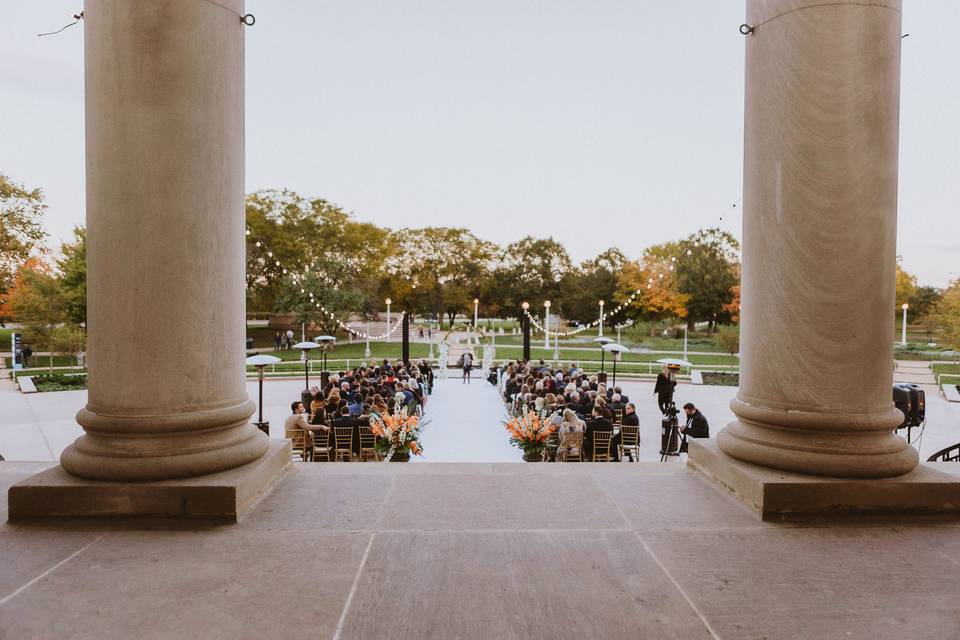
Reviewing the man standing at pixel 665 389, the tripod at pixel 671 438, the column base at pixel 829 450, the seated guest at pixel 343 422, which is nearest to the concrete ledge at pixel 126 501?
the column base at pixel 829 450

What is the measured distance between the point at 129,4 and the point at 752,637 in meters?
6.05

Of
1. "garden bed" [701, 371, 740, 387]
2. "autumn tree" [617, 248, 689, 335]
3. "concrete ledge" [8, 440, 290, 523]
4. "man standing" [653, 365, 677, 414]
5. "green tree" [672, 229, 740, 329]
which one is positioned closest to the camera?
"concrete ledge" [8, 440, 290, 523]

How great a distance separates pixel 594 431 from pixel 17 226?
Result: 45.6 meters

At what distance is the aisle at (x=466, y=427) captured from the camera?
1608cm

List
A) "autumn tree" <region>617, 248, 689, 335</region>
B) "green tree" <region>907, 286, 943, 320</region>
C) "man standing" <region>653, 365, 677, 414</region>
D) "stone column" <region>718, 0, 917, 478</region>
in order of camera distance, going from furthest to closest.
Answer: "green tree" <region>907, 286, 943, 320</region>
"autumn tree" <region>617, 248, 689, 335</region>
"man standing" <region>653, 365, 677, 414</region>
"stone column" <region>718, 0, 917, 478</region>

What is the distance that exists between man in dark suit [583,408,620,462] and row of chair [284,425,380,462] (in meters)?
4.88

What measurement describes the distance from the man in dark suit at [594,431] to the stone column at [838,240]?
8.77 meters

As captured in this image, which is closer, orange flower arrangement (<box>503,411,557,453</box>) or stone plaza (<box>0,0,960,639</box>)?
stone plaza (<box>0,0,960,639</box>)

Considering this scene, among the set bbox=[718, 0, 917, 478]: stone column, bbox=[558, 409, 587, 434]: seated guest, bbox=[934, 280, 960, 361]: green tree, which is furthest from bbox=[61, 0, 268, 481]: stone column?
bbox=[934, 280, 960, 361]: green tree

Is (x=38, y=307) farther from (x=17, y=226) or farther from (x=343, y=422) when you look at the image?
(x=343, y=422)

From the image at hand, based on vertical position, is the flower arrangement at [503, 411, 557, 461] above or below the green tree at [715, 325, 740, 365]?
below

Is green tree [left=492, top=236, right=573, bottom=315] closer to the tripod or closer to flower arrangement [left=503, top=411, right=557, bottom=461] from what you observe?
the tripod

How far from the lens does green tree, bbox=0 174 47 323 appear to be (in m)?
41.0

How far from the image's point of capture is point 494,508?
5000mm
